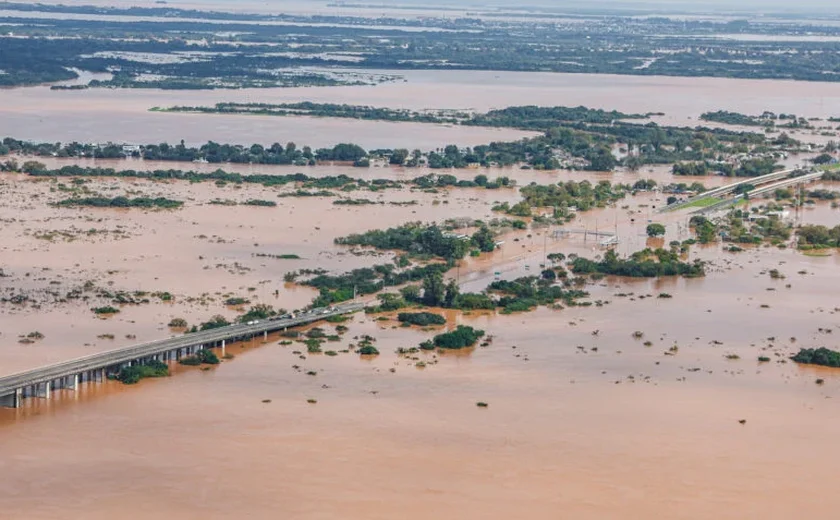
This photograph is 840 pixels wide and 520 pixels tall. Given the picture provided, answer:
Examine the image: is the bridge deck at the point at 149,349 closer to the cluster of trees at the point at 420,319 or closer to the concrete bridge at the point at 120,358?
the concrete bridge at the point at 120,358

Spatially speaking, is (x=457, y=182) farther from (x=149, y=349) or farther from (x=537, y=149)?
(x=149, y=349)

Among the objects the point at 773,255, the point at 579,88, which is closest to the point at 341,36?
the point at 579,88

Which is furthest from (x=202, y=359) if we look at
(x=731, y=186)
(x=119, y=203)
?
(x=731, y=186)

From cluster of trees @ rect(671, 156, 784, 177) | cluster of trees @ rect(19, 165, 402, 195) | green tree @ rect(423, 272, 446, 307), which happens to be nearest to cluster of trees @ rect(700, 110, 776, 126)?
cluster of trees @ rect(671, 156, 784, 177)

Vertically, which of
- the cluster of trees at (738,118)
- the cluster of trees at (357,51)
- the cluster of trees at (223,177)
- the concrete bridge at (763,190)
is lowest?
the concrete bridge at (763,190)

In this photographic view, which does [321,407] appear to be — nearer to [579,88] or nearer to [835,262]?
[835,262]

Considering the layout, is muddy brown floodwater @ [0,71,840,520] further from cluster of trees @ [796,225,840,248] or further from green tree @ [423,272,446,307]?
cluster of trees @ [796,225,840,248]

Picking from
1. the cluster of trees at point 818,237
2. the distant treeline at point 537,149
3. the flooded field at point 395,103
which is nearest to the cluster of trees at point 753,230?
the cluster of trees at point 818,237
